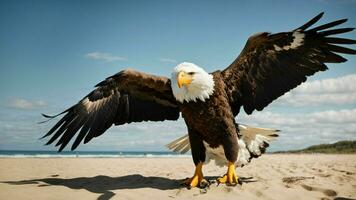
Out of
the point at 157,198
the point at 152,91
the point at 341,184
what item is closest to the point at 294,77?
the point at 341,184

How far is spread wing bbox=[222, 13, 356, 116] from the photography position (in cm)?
485

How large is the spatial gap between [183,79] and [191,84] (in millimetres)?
161

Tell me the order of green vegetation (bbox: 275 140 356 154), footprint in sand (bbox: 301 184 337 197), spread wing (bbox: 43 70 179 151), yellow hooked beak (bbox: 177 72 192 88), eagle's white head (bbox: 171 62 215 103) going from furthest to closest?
green vegetation (bbox: 275 140 356 154) < spread wing (bbox: 43 70 179 151) < eagle's white head (bbox: 171 62 215 103) < yellow hooked beak (bbox: 177 72 192 88) < footprint in sand (bbox: 301 184 337 197)

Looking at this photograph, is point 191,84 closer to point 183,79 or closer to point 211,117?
point 183,79

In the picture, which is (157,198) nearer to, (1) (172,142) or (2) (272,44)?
(1) (172,142)

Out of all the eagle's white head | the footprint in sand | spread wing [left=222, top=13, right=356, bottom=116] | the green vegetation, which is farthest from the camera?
the green vegetation

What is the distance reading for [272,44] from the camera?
16.1ft

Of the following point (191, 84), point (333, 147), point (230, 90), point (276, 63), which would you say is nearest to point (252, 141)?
point (230, 90)

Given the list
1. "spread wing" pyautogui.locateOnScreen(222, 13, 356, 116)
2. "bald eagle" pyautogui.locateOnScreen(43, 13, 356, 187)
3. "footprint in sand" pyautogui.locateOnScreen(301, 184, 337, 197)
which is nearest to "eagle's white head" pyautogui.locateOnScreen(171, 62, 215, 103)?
"bald eagle" pyautogui.locateOnScreen(43, 13, 356, 187)

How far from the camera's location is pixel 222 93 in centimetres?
486

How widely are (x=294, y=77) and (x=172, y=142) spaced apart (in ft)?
7.38

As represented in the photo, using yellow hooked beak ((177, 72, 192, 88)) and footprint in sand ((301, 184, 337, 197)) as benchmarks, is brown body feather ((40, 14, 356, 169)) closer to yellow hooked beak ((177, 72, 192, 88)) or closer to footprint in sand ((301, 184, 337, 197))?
yellow hooked beak ((177, 72, 192, 88))

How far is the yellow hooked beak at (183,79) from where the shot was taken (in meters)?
4.42

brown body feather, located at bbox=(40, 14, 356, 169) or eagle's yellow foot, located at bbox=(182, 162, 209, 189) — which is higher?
brown body feather, located at bbox=(40, 14, 356, 169)
